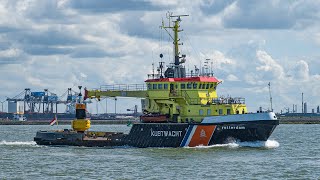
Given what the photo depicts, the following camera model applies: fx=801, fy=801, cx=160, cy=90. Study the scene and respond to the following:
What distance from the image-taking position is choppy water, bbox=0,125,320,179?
4412cm

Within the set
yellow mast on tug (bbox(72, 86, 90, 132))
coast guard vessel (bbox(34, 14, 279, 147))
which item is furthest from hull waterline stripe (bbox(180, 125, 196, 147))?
yellow mast on tug (bbox(72, 86, 90, 132))

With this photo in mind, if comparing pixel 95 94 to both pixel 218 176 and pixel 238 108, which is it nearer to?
pixel 238 108

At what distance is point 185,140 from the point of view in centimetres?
6006

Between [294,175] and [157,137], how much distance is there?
61.9 feet

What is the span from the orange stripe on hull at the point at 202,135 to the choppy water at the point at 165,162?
90cm


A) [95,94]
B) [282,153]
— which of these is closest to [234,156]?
[282,153]

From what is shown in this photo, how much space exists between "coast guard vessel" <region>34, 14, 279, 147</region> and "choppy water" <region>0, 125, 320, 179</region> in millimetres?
1169

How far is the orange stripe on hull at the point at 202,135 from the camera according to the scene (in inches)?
2347

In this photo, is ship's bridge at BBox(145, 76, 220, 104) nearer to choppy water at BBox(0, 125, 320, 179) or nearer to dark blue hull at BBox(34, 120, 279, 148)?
dark blue hull at BBox(34, 120, 279, 148)

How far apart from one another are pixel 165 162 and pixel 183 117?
1190cm

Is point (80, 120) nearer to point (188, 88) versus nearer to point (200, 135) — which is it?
point (188, 88)

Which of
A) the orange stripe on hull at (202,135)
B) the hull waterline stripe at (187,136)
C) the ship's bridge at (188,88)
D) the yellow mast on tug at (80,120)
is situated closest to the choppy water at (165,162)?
the orange stripe on hull at (202,135)

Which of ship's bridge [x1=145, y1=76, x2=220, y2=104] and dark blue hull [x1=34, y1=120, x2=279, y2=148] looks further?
ship's bridge [x1=145, y1=76, x2=220, y2=104]

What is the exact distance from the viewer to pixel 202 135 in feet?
196
